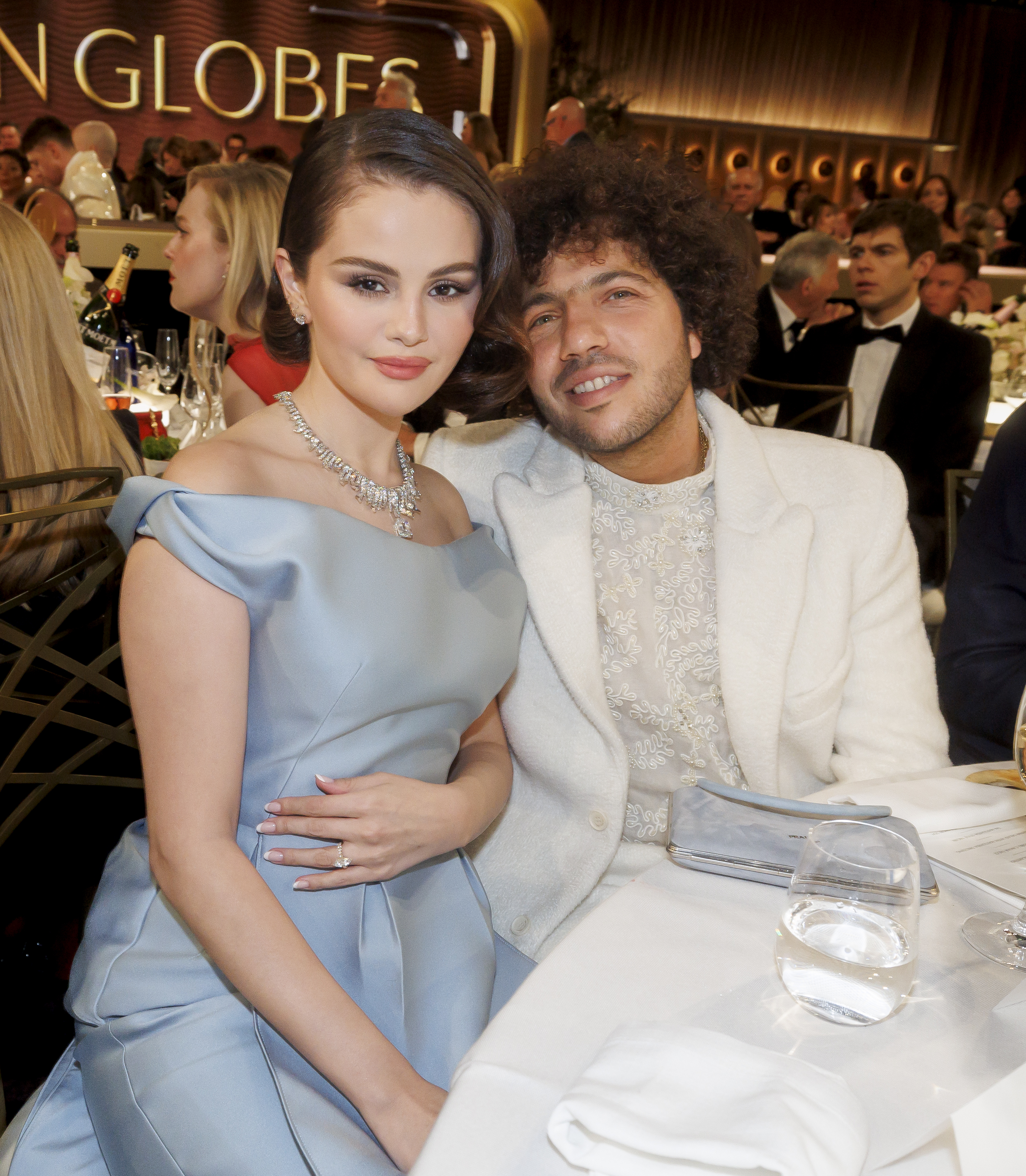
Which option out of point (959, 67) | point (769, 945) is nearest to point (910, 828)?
point (769, 945)

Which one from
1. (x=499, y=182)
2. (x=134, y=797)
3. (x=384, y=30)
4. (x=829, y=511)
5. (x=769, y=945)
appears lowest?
(x=134, y=797)

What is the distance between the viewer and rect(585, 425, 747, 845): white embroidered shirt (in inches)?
68.1

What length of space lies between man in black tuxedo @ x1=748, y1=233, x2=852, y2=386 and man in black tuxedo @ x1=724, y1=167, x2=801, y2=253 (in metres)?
4.01

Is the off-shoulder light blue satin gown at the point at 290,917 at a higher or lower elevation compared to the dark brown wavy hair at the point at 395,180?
lower

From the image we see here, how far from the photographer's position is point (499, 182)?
2057 millimetres

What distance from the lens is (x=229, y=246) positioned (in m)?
3.30

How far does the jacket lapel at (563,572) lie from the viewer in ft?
5.36

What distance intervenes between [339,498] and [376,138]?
1.48 feet

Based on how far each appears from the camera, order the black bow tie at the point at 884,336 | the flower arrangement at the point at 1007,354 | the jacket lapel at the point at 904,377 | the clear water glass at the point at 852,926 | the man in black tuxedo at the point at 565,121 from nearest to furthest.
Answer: the clear water glass at the point at 852,926 → the jacket lapel at the point at 904,377 → the black bow tie at the point at 884,336 → the flower arrangement at the point at 1007,354 → the man in black tuxedo at the point at 565,121

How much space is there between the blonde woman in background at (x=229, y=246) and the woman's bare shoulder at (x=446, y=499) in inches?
70.0

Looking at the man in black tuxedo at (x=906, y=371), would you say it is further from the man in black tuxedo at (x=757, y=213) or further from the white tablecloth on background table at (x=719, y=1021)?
the man in black tuxedo at (x=757, y=213)

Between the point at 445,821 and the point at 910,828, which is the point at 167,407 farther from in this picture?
the point at 910,828

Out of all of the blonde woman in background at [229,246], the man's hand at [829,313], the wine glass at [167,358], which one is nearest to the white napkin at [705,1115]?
the blonde woman in background at [229,246]

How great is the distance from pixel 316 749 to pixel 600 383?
2.63 feet
